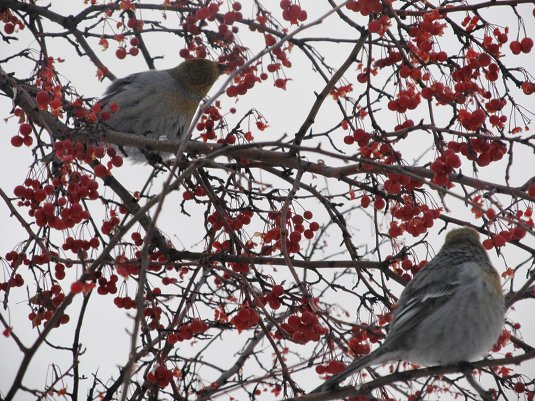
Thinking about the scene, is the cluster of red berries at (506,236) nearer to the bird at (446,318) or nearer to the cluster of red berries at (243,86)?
the bird at (446,318)

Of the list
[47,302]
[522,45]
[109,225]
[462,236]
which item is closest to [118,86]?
[109,225]

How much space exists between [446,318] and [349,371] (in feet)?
2.52

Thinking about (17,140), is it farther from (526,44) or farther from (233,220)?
(526,44)

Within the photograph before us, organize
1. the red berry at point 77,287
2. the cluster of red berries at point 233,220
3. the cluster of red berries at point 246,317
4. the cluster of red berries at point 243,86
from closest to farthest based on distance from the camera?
the red berry at point 77,287
the cluster of red berries at point 246,317
the cluster of red berries at point 233,220
the cluster of red berries at point 243,86

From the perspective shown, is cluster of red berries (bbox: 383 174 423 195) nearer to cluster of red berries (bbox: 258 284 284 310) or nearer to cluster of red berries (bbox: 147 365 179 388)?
cluster of red berries (bbox: 258 284 284 310)

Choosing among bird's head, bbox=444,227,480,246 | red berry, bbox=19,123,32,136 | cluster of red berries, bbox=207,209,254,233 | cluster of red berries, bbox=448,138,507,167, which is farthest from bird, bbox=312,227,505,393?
red berry, bbox=19,123,32,136

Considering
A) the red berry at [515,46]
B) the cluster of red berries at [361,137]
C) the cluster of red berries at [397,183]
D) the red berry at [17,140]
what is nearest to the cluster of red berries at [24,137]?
the red berry at [17,140]

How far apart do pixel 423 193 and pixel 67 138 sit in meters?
1.85

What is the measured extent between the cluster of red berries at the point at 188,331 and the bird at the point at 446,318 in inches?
33.0

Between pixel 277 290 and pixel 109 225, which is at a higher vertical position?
pixel 109 225

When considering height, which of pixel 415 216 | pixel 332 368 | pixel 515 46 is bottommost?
pixel 332 368

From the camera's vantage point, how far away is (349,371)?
263 centimetres

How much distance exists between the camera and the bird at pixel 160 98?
4797 millimetres

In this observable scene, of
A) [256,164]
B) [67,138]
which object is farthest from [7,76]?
[256,164]
